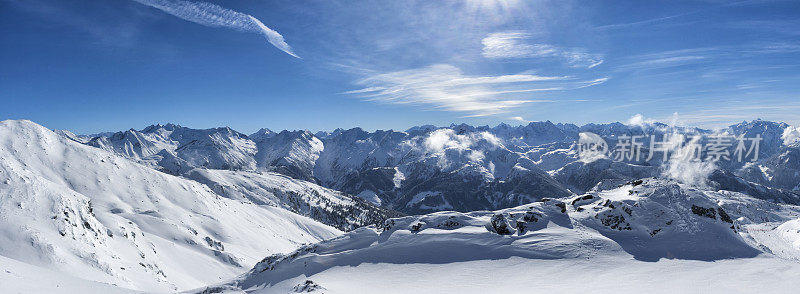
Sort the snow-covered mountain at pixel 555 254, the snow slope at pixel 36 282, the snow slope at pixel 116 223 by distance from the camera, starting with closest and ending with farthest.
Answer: the snow slope at pixel 36 282, the snow-covered mountain at pixel 555 254, the snow slope at pixel 116 223

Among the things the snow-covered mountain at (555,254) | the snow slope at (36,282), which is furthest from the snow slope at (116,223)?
the snow-covered mountain at (555,254)

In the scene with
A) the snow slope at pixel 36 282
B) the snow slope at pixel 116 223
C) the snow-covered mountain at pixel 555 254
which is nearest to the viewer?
the snow slope at pixel 36 282

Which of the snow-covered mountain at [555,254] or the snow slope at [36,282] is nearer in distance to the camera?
the snow slope at [36,282]

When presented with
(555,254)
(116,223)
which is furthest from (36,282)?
(116,223)

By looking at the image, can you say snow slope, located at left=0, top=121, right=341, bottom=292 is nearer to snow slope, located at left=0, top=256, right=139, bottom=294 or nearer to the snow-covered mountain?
snow slope, located at left=0, top=256, right=139, bottom=294

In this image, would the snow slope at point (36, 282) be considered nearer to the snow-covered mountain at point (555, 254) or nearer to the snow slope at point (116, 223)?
the snow-covered mountain at point (555, 254)

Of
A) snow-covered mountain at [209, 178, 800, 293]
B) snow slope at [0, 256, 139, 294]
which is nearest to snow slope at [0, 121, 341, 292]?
snow slope at [0, 256, 139, 294]

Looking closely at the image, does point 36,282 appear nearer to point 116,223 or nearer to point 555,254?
point 555,254

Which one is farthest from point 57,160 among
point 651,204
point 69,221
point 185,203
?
point 651,204
